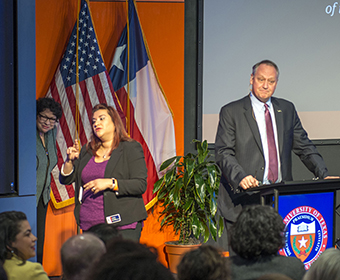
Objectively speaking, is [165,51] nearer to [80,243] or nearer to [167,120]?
[167,120]

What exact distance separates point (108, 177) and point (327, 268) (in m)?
1.84

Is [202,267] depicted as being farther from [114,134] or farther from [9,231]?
[114,134]

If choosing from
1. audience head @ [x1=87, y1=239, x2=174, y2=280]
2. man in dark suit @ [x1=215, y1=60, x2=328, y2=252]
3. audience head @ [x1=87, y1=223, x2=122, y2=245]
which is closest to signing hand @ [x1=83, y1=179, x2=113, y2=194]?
audience head @ [x1=87, y1=223, x2=122, y2=245]

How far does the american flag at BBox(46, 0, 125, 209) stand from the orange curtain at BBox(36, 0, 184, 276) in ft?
0.59

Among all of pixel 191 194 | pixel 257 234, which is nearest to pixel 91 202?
pixel 257 234

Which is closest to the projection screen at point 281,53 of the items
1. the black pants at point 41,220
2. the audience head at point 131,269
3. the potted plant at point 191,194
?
the potted plant at point 191,194

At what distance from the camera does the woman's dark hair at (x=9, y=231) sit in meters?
2.12

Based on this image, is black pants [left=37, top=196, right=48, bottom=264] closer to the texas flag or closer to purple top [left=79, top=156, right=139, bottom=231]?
the texas flag

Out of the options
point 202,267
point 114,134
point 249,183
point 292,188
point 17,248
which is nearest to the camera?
point 202,267

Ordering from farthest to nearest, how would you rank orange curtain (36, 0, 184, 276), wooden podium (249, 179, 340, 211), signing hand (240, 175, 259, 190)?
orange curtain (36, 0, 184, 276) < signing hand (240, 175, 259, 190) < wooden podium (249, 179, 340, 211)

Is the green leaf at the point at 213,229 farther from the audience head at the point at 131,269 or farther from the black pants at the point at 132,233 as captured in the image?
the audience head at the point at 131,269

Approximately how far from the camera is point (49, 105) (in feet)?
14.9

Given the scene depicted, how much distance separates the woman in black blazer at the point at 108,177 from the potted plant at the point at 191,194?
64.5 inches

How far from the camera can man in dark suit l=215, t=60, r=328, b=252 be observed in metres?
3.45
